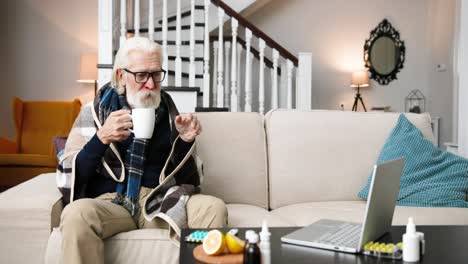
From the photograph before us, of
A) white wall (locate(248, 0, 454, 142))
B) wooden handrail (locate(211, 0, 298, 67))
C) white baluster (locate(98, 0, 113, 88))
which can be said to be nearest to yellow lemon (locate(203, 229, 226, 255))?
white baluster (locate(98, 0, 113, 88))

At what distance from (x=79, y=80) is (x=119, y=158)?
406cm

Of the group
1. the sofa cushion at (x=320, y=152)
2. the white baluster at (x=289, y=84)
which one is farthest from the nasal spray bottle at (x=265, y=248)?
the white baluster at (x=289, y=84)

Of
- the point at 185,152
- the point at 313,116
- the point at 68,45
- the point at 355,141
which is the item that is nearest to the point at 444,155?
the point at 355,141

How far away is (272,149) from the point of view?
8.19 ft

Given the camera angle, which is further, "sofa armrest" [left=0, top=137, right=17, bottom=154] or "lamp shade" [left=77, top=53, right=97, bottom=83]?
"lamp shade" [left=77, top=53, right=97, bottom=83]

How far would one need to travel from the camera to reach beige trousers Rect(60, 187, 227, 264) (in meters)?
1.64

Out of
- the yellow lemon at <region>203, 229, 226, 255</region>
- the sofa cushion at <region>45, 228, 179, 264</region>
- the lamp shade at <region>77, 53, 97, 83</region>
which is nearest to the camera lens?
the yellow lemon at <region>203, 229, 226, 255</region>

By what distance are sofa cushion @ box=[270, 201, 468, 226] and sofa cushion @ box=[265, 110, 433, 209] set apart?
141 millimetres

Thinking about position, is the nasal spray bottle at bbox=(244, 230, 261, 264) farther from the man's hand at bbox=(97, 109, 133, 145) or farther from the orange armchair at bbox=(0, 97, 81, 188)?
the orange armchair at bbox=(0, 97, 81, 188)

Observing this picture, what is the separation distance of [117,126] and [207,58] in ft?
10.2

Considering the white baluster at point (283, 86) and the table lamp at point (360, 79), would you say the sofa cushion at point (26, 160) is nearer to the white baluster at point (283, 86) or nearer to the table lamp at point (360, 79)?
the white baluster at point (283, 86)

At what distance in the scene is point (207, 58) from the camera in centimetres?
486

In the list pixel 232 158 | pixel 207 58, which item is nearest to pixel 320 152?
pixel 232 158

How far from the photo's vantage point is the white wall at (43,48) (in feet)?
19.7
